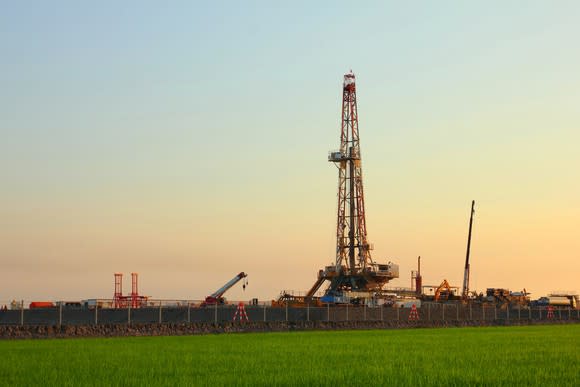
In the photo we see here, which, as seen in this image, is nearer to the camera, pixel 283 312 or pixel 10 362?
pixel 10 362

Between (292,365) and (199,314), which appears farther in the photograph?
(199,314)

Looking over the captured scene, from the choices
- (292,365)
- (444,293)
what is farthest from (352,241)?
(292,365)

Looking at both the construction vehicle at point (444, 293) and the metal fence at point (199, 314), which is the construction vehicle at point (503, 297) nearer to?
the construction vehicle at point (444, 293)

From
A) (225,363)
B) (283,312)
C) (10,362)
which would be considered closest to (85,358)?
Answer: (10,362)

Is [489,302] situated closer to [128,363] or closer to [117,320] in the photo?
[117,320]

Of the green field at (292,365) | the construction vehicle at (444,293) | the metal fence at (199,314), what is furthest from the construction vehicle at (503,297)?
the green field at (292,365)

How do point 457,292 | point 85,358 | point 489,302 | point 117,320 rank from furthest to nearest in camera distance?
point 457,292, point 489,302, point 117,320, point 85,358

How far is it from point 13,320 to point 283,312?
2596 cm

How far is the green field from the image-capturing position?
26203 mm

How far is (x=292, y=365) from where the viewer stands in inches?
1270

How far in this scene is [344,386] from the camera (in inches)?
965

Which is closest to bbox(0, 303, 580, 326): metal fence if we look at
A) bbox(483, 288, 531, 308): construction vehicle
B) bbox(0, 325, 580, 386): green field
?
bbox(0, 325, 580, 386): green field

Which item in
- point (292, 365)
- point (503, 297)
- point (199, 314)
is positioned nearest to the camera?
point (292, 365)

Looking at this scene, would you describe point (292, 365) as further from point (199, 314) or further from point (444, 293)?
point (444, 293)
